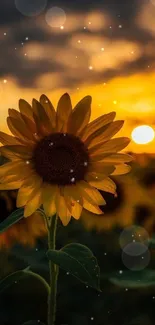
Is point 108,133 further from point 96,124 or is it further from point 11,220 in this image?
point 11,220

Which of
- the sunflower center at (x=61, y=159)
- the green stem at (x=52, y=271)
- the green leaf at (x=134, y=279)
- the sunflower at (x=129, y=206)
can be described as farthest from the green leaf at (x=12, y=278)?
the sunflower at (x=129, y=206)

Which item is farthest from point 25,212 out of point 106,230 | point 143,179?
point 143,179

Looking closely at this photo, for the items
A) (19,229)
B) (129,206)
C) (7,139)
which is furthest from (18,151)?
(129,206)

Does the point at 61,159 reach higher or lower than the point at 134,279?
higher

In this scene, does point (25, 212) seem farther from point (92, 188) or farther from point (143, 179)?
point (143, 179)

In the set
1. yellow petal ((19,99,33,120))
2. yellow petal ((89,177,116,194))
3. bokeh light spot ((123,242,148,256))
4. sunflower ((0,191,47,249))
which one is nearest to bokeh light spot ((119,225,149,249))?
bokeh light spot ((123,242,148,256))

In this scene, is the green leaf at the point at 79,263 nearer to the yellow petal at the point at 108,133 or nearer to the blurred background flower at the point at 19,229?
the yellow petal at the point at 108,133
